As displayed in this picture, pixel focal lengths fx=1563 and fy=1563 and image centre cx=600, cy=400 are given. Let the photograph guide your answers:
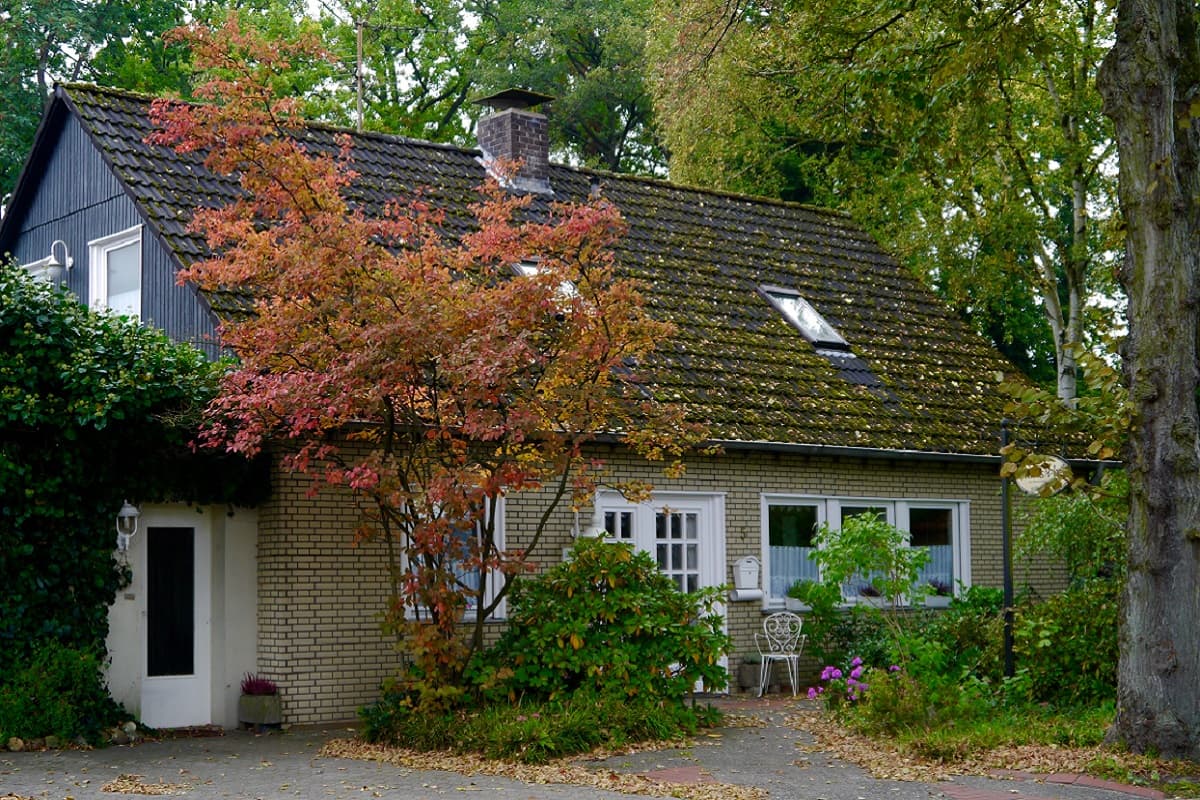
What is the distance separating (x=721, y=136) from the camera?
26.2 m

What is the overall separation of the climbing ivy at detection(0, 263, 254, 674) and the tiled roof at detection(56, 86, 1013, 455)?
5.15 ft

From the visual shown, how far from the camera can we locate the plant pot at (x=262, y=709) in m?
15.3

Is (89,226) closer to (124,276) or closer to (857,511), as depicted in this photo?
(124,276)

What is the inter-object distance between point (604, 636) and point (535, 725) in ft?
5.50

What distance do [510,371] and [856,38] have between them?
7006 millimetres

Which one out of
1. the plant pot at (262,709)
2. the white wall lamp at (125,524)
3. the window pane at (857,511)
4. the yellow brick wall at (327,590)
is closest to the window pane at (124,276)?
the white wall lamp at (125,524)

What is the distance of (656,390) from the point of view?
18188 millimetres

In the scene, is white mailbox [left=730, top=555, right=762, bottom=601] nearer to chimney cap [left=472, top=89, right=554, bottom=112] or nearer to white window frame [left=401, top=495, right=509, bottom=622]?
white window frame [left=401, top=495, right=509, bottom=622]

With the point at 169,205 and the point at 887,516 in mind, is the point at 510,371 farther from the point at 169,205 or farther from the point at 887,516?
the point at 887,516

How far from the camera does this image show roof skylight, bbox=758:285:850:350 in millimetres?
21500

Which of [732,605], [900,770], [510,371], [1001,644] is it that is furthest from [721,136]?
[900,770]

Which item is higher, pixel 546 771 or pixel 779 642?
pixel 779 642

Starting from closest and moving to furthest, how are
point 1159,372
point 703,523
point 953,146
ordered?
1. point 1159,372
2. point 703,523
3. point 953,146

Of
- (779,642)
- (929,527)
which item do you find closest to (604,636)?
(779,642)
